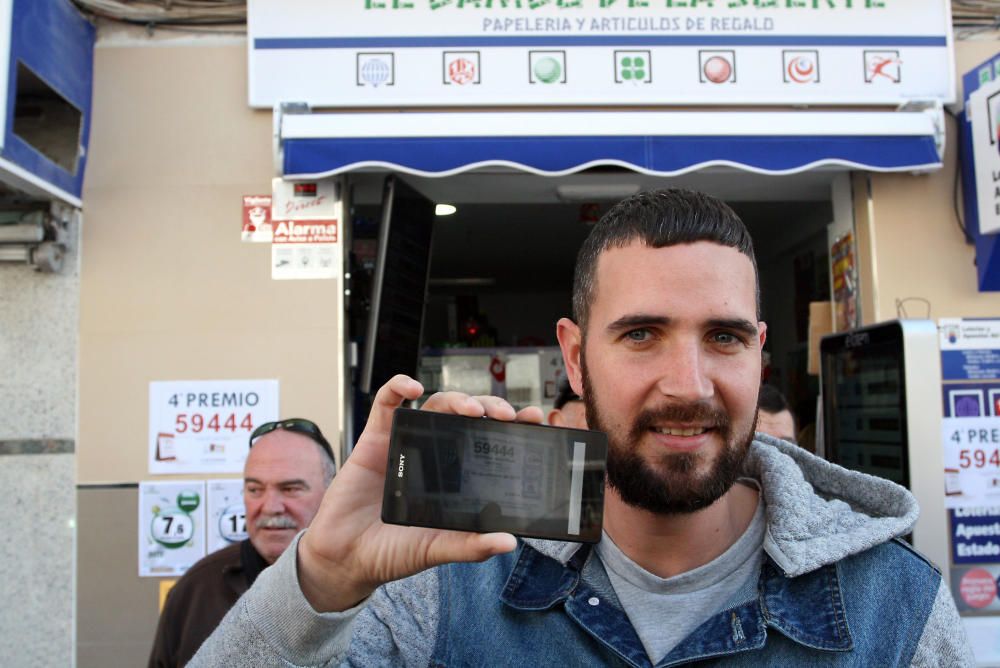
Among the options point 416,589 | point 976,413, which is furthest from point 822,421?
point 416,589

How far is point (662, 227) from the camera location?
1399 millimetres

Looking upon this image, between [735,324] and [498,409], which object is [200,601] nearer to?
[498,409]

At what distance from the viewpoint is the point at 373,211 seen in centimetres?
475

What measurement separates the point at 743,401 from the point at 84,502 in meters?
3.63

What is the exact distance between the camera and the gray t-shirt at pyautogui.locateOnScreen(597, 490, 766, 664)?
52.2 inches

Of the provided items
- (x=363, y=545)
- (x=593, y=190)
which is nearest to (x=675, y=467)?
(x=363, y=545)

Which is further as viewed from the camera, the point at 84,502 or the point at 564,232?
the point at 564,232

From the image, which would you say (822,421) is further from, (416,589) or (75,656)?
(75,656)

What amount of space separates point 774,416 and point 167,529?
116 inches

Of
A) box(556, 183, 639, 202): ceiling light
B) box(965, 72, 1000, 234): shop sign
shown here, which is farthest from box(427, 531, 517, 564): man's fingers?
box(965, 72, 1000, 234): shop sign

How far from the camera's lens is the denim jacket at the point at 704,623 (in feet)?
4.13

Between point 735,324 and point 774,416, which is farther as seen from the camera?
point 774,416

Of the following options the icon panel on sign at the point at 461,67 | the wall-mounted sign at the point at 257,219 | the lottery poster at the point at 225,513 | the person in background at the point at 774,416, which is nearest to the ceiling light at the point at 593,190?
the icon panel on sign at the point at 461,67

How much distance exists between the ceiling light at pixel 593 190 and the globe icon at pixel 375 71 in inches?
44.6
